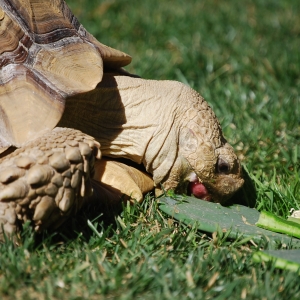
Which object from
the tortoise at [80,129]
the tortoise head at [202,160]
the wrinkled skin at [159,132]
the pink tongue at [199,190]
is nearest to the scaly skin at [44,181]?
the tortoise at [80,129]

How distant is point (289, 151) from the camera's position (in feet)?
12.1

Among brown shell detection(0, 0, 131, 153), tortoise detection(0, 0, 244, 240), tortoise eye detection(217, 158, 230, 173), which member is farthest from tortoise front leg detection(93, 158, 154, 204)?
brown shell detection(0, 0, 131, 153)

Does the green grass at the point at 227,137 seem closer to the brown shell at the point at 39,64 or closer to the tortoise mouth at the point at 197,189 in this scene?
the tortoise mouth at the point at 197,189

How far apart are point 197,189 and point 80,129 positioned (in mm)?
702

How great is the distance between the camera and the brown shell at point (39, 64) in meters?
2.55

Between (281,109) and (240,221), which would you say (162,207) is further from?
(281,109)

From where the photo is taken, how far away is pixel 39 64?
8.77 ft

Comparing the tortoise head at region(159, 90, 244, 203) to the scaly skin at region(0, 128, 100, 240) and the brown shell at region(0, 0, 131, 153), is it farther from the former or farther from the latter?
the scaly skin at region(0, 128, 100, 240)

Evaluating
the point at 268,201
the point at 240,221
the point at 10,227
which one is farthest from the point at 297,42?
the point at 10,227

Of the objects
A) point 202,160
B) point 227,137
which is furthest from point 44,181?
point 227,137

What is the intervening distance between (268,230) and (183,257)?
1.82ft

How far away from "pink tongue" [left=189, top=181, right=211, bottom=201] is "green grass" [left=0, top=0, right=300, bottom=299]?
11.8 inches

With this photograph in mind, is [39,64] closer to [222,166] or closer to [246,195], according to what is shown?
[222,166]

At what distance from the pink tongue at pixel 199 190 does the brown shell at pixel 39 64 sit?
795 mm
